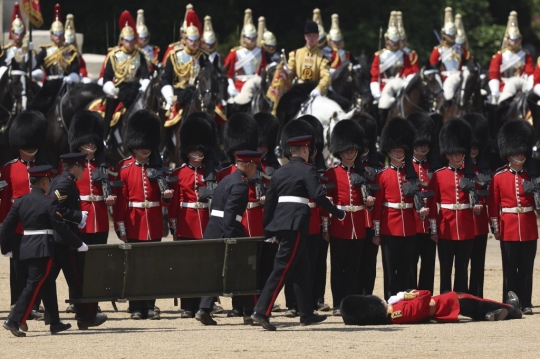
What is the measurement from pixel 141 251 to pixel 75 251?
410 millimetres

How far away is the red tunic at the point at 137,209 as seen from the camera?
11977 millimetres

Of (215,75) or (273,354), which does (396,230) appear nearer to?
(273,354)

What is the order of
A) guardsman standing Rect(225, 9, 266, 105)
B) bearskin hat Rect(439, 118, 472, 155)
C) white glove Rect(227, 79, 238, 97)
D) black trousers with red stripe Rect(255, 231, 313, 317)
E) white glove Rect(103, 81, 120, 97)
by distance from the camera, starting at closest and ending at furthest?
black trousers with red stripe Rect(255, 231, 313, 317)
bearskin hat Rect(439, 118, 472, 155)
white glove Rect(103, 81, 120, 97)
white glove Rect(227, 79, 238, 97)
guardsman standing Rect(225, 9, 266, 105)

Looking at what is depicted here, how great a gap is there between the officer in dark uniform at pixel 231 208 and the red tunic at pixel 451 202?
5.29 feet

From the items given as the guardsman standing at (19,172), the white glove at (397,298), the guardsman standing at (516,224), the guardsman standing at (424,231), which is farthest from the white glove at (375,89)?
the white glove at (397,298)

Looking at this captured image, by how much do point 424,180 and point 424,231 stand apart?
1.25ft

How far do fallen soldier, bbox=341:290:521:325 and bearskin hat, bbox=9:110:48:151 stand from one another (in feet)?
8.26

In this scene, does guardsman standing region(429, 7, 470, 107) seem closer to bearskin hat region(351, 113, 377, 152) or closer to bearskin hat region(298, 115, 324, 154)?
bearskin hat region(351, 113, 377, 152)

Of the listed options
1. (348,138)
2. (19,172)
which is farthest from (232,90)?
(19,172)

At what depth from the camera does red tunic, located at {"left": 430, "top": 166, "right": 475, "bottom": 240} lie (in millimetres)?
12227

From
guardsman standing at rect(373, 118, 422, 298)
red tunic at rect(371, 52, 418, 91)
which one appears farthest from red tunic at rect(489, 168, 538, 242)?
red tunic at rect(371, 52, 418, 91)

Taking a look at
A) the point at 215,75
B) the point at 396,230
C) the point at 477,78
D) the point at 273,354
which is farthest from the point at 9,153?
the point at 273,354

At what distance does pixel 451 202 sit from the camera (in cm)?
1227

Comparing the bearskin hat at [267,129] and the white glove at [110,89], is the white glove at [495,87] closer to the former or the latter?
the white glove at [110,89]
